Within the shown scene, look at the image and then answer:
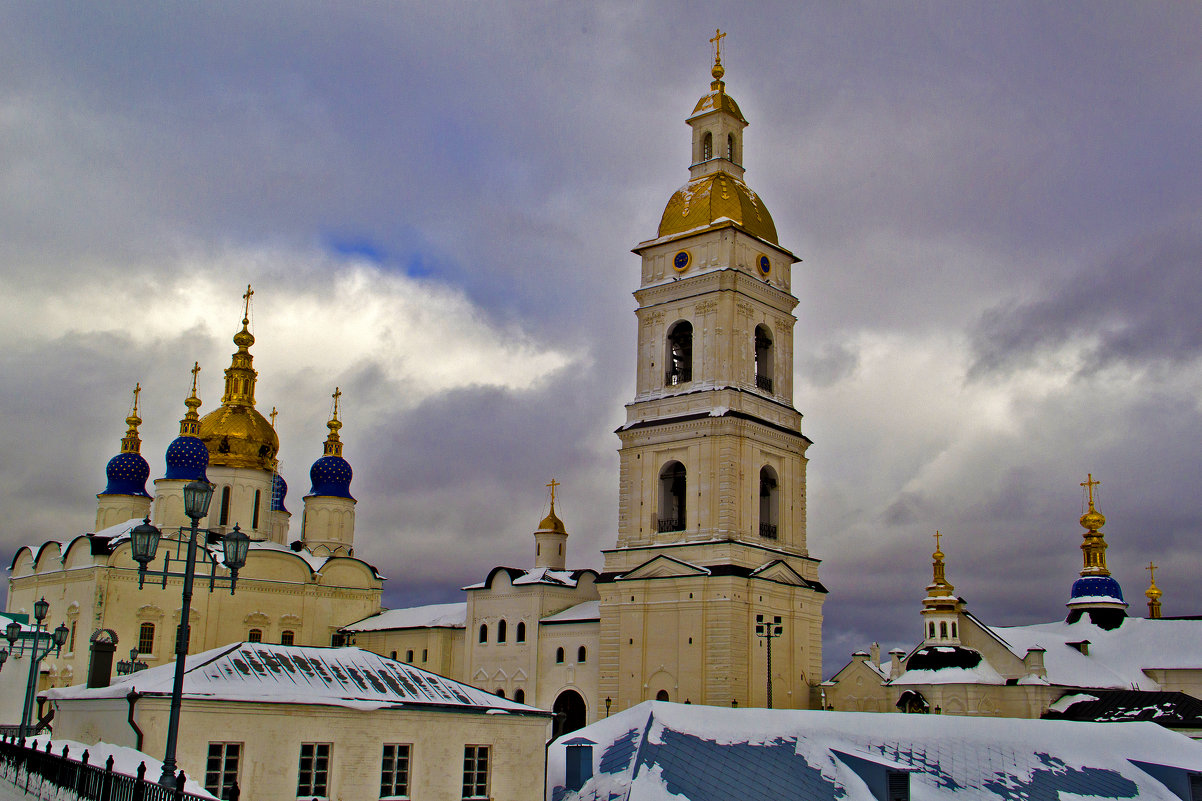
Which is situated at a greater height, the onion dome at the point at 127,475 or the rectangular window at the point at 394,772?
the onion dome at the point at 127,475

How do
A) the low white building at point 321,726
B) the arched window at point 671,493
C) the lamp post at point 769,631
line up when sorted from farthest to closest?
1. the arched window at point 671,493
2. the lamp post at point 769,631
3. the low white building at point 321,726

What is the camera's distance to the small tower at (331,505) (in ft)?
190

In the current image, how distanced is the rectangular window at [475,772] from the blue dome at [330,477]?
36.6 metres

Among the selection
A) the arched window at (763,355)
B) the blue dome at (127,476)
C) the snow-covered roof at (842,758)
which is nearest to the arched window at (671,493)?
the arched window at (763,355)

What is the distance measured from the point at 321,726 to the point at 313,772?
0.82 m

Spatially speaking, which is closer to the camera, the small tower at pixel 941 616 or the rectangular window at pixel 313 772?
the rectangular window at pixel 313 772

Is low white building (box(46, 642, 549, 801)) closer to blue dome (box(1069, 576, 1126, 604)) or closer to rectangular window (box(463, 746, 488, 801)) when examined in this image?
rectangular window (box(463, 746, 488, 801))

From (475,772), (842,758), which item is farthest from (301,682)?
(842,758)

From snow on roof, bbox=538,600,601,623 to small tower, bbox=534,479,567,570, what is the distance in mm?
3503

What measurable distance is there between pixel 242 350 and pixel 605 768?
38.9 m

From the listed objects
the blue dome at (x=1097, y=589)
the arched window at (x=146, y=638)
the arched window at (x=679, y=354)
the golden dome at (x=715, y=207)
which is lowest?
the arched window at (x=146, y=638)

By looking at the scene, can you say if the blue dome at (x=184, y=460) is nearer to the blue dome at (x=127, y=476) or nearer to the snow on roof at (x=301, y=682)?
the blue dome at (x=127, y=476)

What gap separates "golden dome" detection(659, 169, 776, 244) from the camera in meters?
45.3

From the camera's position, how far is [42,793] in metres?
17.1
